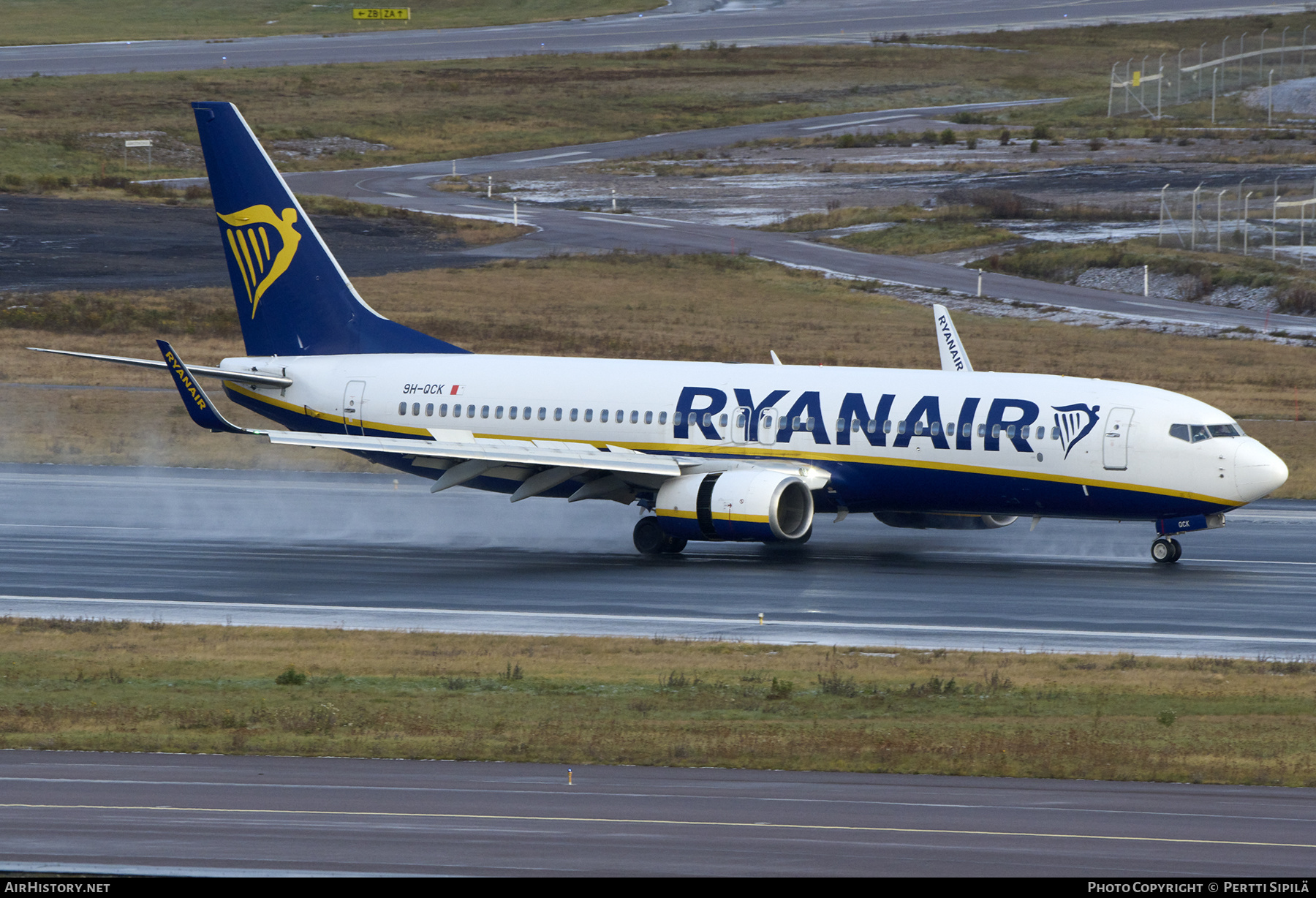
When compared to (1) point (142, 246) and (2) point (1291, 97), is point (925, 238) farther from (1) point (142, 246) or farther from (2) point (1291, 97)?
(2) point (1291, 97)

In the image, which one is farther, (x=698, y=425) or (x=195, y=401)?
(x=698, y=425)

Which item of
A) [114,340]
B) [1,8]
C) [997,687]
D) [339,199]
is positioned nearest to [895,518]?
[997,687]

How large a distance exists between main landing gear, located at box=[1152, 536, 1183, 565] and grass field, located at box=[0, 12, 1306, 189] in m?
78.2

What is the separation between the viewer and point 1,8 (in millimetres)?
183625

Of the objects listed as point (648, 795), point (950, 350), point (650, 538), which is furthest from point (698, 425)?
point (648, 795)

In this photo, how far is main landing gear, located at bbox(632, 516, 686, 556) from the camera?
135ft

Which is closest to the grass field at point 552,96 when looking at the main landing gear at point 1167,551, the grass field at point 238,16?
the grass field at point 238,16

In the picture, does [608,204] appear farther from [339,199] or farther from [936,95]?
[936,95]

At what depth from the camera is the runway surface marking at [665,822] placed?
17750 millimetres

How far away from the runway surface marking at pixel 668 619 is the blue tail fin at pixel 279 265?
12399 mm

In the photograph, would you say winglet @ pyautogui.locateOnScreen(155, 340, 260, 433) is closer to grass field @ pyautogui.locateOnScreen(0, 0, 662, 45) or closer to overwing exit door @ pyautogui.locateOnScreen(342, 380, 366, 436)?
overwing exit door @ pyautogui.locateOnScreen(342, 380, 366, 436)

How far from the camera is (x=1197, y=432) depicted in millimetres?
37500

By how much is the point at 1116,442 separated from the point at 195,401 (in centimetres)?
2045

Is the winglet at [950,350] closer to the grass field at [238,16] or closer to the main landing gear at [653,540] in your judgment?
the main landing gear at [653,540]
